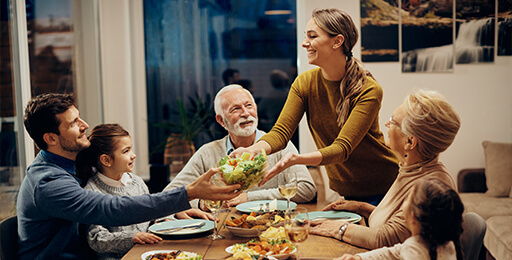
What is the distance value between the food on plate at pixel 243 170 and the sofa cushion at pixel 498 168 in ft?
10.7

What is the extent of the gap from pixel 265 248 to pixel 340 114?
903mm

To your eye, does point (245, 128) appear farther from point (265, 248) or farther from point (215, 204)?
point (265, 248)

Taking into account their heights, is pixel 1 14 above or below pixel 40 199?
above

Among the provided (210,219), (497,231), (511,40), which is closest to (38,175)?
(210,219)

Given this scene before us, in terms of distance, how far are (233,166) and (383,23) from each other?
130 inches

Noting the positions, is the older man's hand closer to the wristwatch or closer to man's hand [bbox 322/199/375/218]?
the wristwatch

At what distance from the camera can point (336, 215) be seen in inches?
89.1

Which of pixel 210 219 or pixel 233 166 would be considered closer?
pixel 233 166

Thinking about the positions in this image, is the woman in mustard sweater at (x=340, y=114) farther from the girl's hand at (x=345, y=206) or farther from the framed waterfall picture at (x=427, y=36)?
the framed waterfall picture at (x=427, y=36)

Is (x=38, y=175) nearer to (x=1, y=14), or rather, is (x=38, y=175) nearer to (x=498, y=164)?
(x=1, y=14)

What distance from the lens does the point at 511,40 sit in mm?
4797

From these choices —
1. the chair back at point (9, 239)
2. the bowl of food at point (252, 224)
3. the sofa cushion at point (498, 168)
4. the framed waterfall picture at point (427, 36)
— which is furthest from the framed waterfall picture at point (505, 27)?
the chair back at point (9, 239)

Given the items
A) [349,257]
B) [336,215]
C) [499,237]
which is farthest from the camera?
[499,237]

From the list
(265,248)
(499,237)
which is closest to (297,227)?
(265,248)
